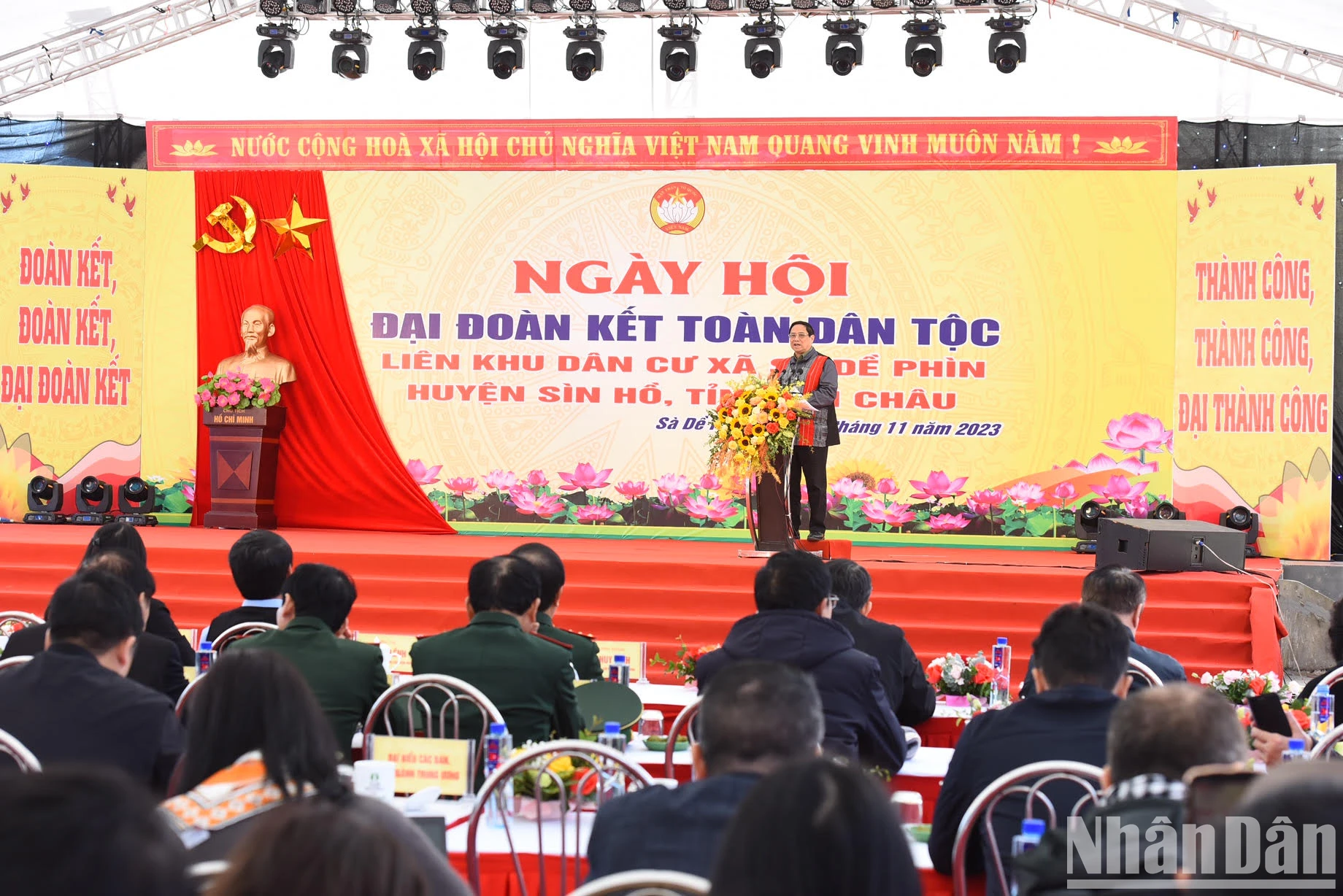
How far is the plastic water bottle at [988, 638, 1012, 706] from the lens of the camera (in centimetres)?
407

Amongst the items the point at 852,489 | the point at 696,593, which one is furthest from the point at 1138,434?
the point at 696,593

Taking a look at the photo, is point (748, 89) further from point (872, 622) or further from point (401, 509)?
point (872, 622)

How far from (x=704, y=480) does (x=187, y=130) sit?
4.48 m

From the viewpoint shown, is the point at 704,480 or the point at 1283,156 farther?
the point at 704,480

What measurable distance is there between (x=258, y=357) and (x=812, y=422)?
13.8 ft

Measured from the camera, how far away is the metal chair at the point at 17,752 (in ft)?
7.75

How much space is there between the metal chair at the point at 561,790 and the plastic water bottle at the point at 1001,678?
1.62 m

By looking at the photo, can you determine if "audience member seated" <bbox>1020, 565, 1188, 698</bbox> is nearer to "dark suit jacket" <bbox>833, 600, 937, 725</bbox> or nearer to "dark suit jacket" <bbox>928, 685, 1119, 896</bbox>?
"dark suit jacket" <bbox>833, 600, 937, 725</bbox>

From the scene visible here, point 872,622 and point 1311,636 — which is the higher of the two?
point 872,622

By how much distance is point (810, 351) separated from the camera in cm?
757

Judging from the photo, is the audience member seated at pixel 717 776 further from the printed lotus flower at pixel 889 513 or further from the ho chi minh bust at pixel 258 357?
the ho chi minh bust at pixel 258 357

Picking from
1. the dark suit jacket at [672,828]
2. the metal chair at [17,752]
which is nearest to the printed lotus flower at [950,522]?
the metal chair at [17,752]

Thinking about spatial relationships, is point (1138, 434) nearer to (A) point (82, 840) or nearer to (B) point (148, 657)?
(B) point (148, 657)

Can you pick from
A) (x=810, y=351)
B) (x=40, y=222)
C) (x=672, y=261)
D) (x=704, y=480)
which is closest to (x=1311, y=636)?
(x=810, y=351)
